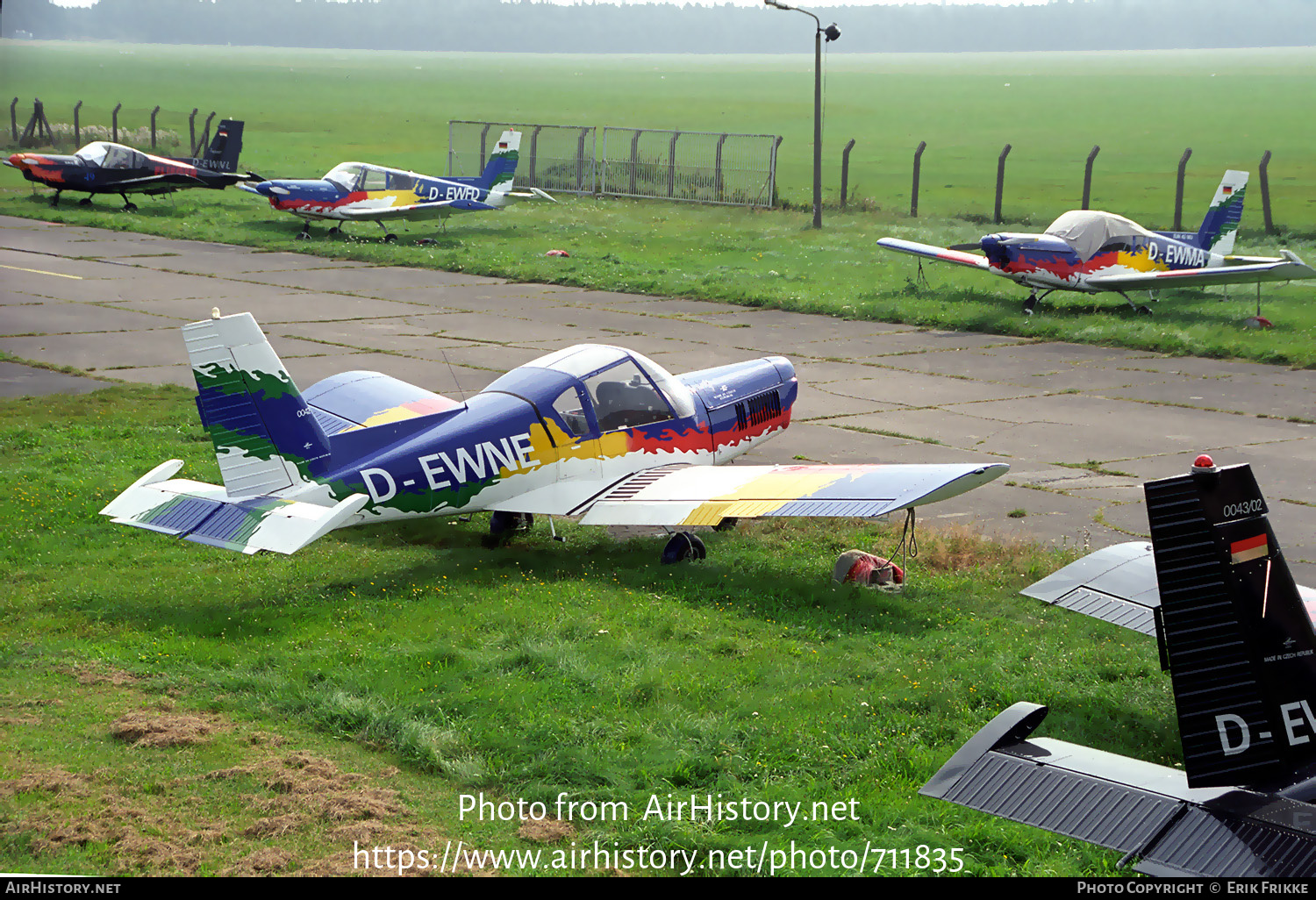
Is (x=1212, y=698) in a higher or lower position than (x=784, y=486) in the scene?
higher

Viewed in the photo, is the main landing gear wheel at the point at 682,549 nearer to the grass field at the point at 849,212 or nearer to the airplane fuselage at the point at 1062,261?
the grass field at the point at 849,212

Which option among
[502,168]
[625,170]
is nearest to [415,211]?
[502,168]

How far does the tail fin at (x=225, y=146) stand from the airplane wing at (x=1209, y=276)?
3309 centimetres

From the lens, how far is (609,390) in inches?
492

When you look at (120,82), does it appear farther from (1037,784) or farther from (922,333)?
(1037,784)

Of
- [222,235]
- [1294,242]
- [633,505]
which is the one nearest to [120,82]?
[222,235]

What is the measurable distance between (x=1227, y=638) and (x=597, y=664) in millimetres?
4678

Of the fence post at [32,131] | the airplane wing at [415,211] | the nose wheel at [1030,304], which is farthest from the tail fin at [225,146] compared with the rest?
the nose wheel at [1030,304]

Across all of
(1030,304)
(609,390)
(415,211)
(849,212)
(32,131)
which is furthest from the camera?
(32,131)

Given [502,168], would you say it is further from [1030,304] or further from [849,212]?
[1030,304]

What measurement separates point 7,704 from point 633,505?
5302 millimetres

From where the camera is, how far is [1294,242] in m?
37.1

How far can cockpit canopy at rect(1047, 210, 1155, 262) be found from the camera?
87.0 feet

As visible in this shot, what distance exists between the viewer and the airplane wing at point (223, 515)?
960 centimetres
